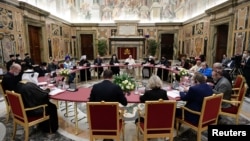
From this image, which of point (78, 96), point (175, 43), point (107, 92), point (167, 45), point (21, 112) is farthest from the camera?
point (167, 45)

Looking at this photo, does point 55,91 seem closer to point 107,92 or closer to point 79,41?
point 107,92

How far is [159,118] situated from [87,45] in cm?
1546

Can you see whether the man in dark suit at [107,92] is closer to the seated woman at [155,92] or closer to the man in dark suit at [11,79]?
the seated woman at [155,92]

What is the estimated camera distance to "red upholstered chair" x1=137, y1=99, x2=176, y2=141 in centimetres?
254

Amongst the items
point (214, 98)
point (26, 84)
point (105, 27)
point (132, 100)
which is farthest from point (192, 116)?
point (105, 27)

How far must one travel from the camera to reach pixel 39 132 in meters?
3.75

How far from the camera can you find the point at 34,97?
10.8ft

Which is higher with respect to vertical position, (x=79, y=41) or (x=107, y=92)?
(x=79, y=41)

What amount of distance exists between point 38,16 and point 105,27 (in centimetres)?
740

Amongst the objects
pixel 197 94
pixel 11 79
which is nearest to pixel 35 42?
pixel 11 79

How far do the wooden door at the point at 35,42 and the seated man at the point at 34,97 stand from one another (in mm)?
6904

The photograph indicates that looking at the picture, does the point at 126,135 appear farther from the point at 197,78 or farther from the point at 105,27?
the point at 105,27

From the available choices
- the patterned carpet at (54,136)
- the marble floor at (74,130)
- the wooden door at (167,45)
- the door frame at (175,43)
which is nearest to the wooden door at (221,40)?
the marble floor at (74,130)

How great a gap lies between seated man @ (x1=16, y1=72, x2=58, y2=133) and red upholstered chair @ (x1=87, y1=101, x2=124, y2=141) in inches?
52.9
